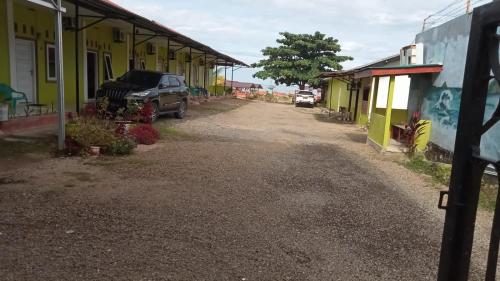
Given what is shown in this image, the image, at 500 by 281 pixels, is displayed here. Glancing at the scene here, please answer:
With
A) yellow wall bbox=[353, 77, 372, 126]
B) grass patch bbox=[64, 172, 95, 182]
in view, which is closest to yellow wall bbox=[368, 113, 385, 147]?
yellow wall bbox=[353, 77, 372, 126]

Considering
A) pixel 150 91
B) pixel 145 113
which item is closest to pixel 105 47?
pixel 150 91

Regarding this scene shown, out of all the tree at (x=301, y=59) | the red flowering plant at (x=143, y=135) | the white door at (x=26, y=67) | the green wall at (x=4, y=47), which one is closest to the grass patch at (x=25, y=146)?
the red flowering plant at (x=143, y=135)

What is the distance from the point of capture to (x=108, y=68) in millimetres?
18172

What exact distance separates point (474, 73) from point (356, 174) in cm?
741

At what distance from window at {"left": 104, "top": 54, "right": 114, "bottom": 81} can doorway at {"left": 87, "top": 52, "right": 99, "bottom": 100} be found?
2.50ft

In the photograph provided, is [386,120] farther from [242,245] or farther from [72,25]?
[72,25]

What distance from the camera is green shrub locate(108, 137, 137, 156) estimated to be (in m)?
8.72

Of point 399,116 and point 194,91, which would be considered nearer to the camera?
point 399,116

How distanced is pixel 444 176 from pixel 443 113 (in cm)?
304

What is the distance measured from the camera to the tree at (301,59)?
1748 inches

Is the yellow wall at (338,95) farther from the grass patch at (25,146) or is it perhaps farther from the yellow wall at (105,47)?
the grass patch at (25,146)

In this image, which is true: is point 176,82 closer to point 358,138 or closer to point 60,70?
point 358,138

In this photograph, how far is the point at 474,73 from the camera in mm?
1726

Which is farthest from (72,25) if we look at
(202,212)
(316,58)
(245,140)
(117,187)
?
(316,58)
